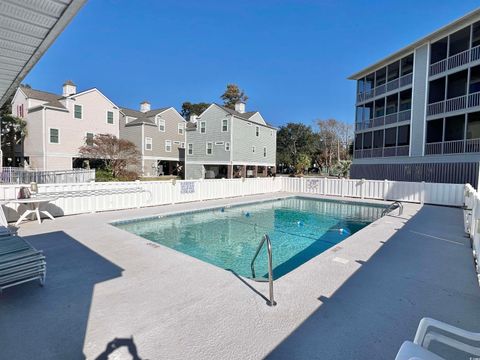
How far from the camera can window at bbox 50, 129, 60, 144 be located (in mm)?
22703

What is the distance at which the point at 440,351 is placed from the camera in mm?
2760

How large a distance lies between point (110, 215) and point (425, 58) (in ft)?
75.5

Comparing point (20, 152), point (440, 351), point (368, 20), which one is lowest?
point (440, 351)

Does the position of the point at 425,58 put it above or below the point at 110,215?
above

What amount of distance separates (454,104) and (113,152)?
83.5 feet

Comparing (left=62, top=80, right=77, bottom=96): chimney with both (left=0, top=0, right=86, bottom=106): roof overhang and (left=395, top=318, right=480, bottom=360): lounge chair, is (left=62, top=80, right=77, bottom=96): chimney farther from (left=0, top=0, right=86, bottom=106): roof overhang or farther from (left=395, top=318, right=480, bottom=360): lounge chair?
(left=395, top=318, right=480, bottom=360): lounge chair

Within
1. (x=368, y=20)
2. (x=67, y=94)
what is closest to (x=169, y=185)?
(x=67, y=94)

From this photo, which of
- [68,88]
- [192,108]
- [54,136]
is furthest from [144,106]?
[192,108]

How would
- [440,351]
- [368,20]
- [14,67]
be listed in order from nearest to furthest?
[440,351] → [14,67] → [368,20]

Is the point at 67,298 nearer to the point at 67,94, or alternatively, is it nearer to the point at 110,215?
the point at 110,215

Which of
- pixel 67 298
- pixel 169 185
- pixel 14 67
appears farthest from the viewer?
pixel 169 185

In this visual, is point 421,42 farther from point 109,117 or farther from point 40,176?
point 40,176

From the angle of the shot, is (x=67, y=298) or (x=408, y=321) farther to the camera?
(x=67, y=298)

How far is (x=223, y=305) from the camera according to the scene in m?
3.57
